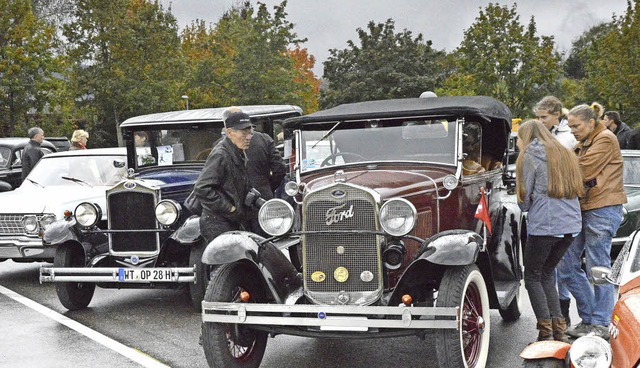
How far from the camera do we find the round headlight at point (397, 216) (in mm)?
5547

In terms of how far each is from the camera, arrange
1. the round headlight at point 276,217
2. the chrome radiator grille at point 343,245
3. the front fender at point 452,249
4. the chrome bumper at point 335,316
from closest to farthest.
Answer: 1. the chrome bumper at point 335,316
2. the front fender at point 452,249
3. the chrome radiator grille at point 343,245
4. the round headlight at point 276,217

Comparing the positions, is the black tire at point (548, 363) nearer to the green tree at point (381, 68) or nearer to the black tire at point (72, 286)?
the black tire at point (72, 286)

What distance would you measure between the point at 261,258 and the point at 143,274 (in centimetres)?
238

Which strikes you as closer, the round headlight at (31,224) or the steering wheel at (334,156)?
the steering wheel at (334,156)

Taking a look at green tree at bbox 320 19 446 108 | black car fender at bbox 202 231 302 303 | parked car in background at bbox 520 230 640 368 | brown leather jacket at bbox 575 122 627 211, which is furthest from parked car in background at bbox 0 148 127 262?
green tree at bbox 320 19 446 108

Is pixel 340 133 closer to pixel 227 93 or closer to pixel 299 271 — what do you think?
pixel 299 271

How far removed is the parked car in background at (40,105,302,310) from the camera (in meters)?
7.82

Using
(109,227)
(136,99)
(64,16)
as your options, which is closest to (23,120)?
(136,99)

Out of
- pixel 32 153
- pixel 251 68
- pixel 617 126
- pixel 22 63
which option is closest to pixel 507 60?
pixel 251 68

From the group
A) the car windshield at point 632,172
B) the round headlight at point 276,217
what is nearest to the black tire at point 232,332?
the round headlight at point 276,217

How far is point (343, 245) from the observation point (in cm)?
572

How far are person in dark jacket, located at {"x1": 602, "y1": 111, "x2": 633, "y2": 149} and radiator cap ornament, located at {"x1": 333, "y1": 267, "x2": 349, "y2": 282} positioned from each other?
767 centimetres

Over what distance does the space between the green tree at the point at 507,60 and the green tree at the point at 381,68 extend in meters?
17.8

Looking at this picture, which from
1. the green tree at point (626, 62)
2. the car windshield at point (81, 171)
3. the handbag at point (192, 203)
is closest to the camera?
the handbag at point (192, 203)
